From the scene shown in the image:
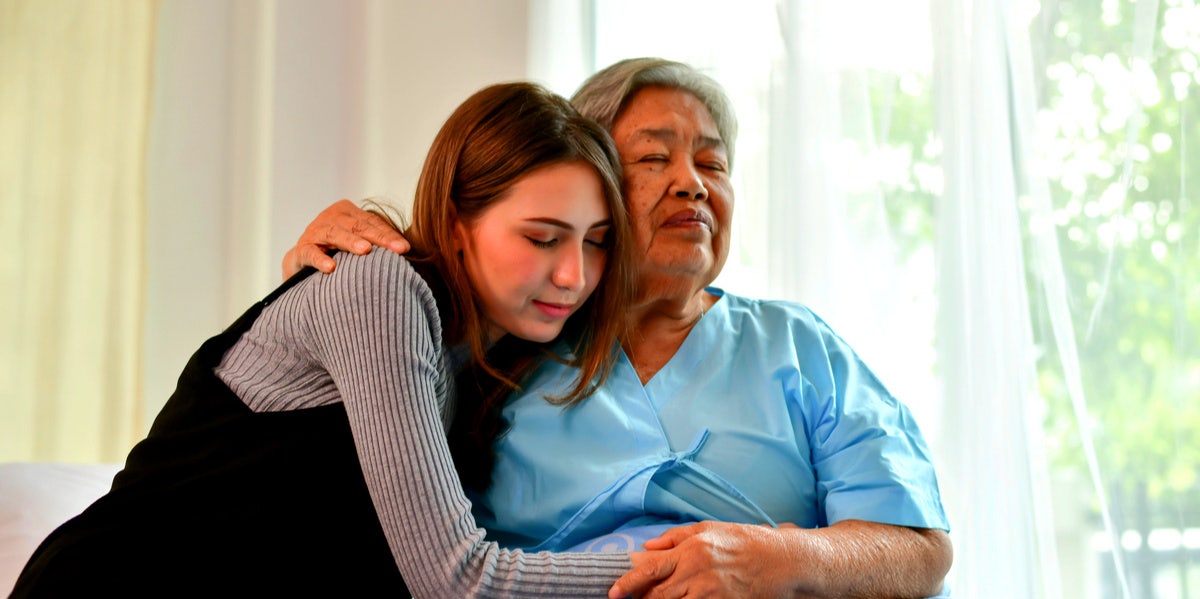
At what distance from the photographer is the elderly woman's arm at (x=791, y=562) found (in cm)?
121

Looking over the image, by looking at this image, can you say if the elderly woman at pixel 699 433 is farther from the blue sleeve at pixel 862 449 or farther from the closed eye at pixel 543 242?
the closed eye at pixel 543 242

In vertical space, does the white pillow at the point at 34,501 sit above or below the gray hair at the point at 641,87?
below

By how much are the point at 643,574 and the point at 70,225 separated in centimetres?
248

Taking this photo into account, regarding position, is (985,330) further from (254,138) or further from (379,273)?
(254,138)

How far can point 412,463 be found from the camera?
117cm

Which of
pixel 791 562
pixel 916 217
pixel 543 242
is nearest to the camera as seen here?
pixel 791 562

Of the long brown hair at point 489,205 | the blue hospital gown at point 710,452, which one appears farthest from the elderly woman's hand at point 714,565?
the long brown hair at point 489,205

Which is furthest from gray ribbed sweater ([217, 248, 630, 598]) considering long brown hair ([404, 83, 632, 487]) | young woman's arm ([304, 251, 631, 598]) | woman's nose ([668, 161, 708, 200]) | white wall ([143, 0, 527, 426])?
white wall ([143, 0, 527, 426])

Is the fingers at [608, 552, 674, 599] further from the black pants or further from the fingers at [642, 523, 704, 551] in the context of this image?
the black pants

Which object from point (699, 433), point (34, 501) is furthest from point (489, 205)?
point (34, 501)

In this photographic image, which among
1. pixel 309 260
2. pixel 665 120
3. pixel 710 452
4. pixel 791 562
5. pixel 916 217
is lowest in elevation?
pixel 791 562

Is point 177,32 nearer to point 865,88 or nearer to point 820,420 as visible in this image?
point 865,88

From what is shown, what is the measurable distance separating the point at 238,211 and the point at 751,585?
226 cm

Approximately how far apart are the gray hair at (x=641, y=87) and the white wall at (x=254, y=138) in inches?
52.4
